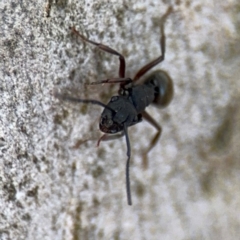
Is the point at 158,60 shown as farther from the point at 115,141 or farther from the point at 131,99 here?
the point at 115,141

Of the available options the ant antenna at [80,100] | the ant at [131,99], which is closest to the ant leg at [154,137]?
the ant at [131,99]

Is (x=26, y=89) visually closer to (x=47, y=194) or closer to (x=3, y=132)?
(x=3, y=132)

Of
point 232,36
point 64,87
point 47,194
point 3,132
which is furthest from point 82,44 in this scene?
point 232,36

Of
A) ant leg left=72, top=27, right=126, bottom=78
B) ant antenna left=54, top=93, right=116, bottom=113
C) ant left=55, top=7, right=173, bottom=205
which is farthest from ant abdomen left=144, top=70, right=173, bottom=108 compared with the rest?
ant antenna left=54, top=93, right=116, bottom=113

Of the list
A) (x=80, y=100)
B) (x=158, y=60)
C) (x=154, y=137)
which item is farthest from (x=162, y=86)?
(x=80, y=100)

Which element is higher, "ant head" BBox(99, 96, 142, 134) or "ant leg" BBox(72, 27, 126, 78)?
"ant leg" BBox(72, 27, 126, 78)

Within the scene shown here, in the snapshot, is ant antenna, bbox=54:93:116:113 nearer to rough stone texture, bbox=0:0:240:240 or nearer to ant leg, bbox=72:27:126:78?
rough stone texture, bbox=0:0:240:240
